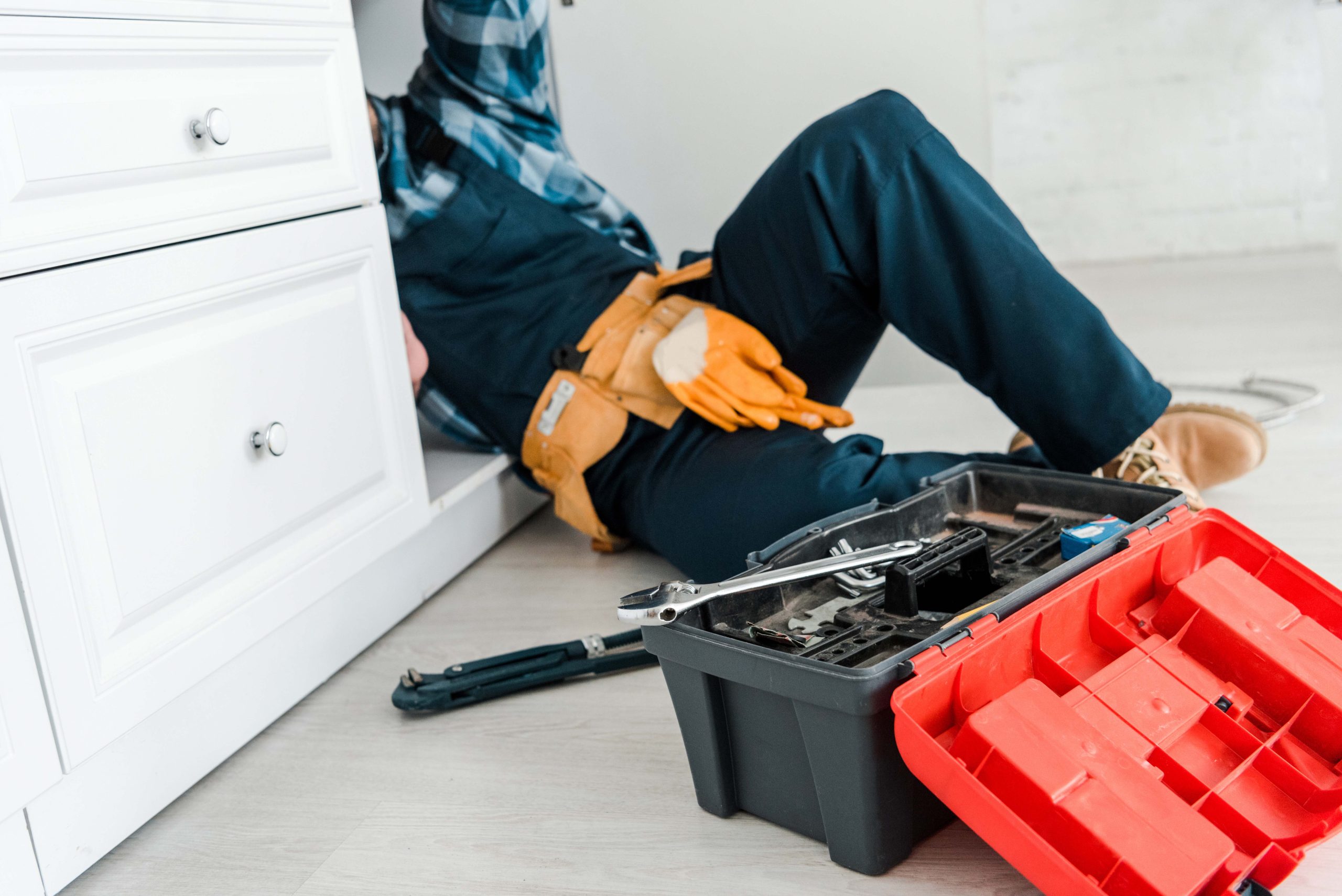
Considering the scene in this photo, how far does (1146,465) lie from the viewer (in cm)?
98

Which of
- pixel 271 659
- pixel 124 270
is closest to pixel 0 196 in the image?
pixel 124 270

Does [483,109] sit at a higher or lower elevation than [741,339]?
higher

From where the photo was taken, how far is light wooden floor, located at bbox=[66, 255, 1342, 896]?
661 mm

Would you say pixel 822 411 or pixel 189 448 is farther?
pixel 822 411

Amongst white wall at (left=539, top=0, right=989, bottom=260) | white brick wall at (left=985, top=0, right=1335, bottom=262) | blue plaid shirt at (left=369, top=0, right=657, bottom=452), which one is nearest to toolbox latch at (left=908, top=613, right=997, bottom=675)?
blue plaid shirt at (left=369, top=0, right=657, bottom=452)

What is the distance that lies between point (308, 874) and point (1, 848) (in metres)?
0.18

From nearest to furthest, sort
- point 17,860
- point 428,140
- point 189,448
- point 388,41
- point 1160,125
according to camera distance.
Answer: point 17,860 → point 189,448 → point 428,140 → point 388,41 → point 1160,125

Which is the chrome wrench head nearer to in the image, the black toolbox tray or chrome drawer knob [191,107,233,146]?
the black toolbox tray

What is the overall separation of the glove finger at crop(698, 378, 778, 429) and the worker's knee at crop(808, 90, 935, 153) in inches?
A: 9.4

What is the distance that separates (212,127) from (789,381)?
55cm

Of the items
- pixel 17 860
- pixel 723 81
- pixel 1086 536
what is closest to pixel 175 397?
pixel 17 860

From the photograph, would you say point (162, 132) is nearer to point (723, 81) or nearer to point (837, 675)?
point (837, 675)

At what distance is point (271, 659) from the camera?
0.90 m

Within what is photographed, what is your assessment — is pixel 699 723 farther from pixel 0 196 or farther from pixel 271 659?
pixel 0 196
